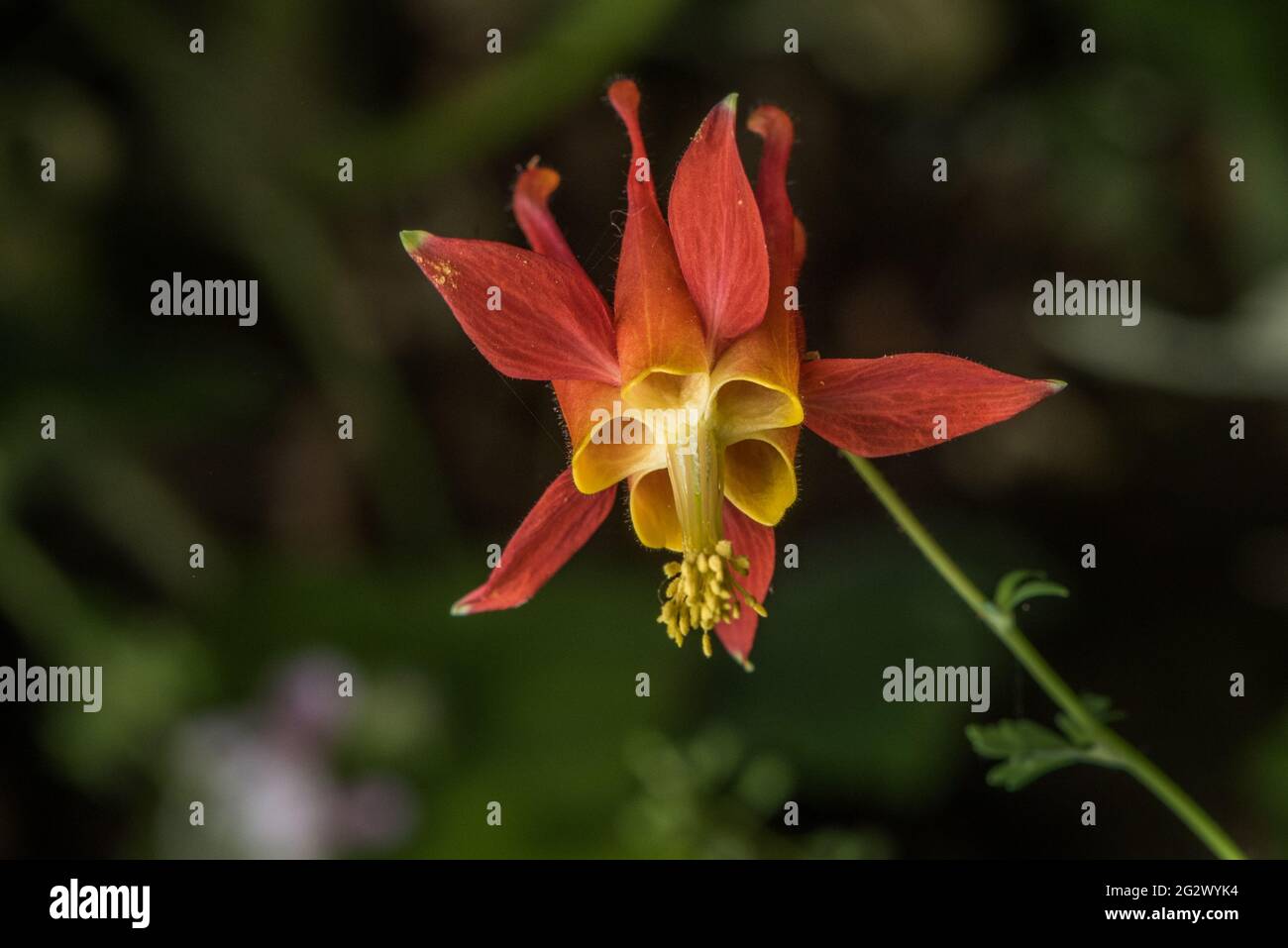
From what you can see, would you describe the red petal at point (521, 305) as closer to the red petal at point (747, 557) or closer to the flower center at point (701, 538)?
the flower center at point (701, 538)

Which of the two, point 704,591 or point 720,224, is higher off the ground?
point 720,224

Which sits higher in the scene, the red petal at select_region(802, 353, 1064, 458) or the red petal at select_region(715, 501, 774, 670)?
the red petal at select_region(802, 353, 1064, 458)

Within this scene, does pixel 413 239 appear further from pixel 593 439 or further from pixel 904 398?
pixel 904 398

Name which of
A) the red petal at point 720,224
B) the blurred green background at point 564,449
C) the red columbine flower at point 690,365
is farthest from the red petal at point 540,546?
the blurred green background at point 564,449

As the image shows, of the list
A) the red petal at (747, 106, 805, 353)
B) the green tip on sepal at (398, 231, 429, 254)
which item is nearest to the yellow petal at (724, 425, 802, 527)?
the red petal at (747, 106, 805, 353)

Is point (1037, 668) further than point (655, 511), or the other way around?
point (655, 511)

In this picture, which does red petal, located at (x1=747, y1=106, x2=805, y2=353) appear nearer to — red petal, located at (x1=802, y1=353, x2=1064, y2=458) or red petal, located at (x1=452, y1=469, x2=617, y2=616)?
red petal, located at (x1=802, y1=353, x2=1064, y2=458)

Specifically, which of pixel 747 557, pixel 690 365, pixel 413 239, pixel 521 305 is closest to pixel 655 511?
pixel 747 557
